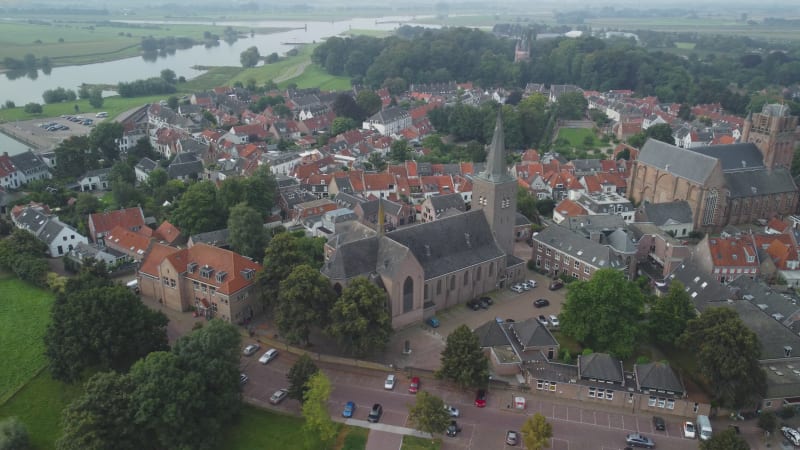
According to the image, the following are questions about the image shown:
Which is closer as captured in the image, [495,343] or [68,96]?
[495,343]

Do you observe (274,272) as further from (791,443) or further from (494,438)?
(791,443)

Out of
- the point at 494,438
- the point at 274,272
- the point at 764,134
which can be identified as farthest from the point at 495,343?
the point at 764,134

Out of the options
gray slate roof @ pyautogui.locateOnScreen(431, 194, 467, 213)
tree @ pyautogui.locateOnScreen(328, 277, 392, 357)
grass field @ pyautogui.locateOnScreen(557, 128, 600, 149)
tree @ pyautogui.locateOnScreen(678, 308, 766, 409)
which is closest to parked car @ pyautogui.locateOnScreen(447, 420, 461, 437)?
tree @ pyautogui.locateOnScreen(328, 277, 392, 357)

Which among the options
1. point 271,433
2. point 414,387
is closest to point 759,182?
point 414,387

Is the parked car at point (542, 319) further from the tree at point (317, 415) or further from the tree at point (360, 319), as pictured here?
the tree at point (317, 415)

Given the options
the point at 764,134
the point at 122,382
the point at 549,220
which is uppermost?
the point at 764,134

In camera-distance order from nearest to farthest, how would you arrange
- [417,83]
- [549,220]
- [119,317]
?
[119,317], [549,220], [417,83]

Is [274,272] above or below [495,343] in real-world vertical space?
above
